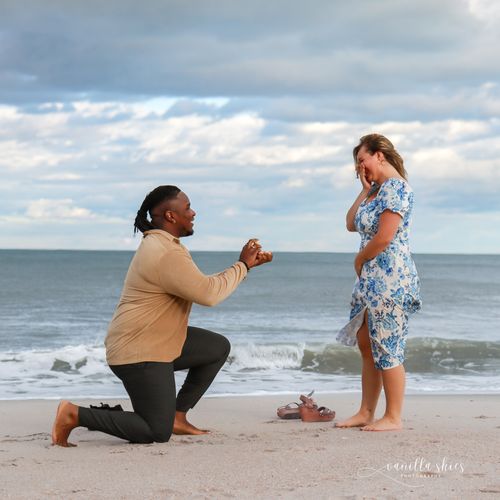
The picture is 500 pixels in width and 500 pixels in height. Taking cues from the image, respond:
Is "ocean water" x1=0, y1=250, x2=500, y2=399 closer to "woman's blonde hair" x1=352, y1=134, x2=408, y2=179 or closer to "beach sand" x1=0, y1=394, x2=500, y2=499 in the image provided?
"beach sand" x1=0, y1=394, x2=500, y2=499

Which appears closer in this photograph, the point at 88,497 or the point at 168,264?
the point at 88,497

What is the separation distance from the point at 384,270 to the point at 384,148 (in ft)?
2.48

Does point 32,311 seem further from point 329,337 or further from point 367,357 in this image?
point 367,357

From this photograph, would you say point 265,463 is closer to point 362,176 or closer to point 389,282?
point 389,282

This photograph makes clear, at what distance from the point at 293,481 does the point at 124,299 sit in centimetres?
161

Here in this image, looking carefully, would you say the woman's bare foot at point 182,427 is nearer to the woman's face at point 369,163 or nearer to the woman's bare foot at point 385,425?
the woman's bare foot at point 385,425

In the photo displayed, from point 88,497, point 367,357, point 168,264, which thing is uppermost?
point 168,264

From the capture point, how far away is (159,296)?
5.11m

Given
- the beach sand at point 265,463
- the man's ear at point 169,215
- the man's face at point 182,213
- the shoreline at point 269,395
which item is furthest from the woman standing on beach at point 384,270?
the shoreline at point 269,395

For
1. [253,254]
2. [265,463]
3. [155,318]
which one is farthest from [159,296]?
[265,463]

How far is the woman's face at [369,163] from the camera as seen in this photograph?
17.7ft

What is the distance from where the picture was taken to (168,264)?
499 centimetres

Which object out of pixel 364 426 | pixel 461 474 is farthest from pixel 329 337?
pixel 461 474

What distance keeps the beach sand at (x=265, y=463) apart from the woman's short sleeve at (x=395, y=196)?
1.37m
